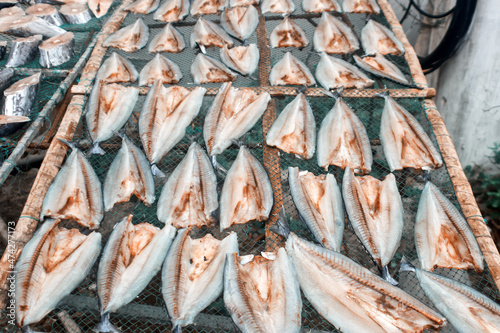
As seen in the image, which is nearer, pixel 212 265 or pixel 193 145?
pixel 212 265

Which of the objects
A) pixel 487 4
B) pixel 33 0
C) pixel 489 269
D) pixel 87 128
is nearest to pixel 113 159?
pixel 87 128

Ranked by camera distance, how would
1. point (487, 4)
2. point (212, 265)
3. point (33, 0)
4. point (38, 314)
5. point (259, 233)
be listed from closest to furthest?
point (38, 314) → point (212, 265) → point (259, 233) → point (487, 4) → point (33, 0)

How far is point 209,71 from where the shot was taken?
4.54m

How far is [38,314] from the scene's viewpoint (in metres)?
2.47

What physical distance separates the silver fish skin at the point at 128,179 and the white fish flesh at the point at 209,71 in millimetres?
1432

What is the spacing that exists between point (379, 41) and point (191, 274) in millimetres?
4190

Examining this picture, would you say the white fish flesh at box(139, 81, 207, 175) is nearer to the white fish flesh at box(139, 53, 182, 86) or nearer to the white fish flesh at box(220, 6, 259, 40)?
the white fish flesh at box(139, 53, 182, 86)

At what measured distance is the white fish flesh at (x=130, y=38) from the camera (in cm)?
512

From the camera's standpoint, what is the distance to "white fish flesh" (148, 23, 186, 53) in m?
5.12

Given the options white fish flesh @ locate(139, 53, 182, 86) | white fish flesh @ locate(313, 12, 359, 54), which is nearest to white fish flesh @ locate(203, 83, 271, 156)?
white fish flesh @ locate(139, 53, 182, 86)

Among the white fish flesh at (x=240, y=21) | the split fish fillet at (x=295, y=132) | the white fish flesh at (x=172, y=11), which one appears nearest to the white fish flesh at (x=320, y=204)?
the split fish fillet at (x=295, y=132)

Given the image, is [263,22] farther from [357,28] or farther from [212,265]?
[212,265]

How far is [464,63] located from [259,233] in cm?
458

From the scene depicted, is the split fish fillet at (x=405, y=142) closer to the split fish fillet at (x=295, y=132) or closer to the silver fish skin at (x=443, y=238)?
the silver fish skin at (x=443, y=238)
